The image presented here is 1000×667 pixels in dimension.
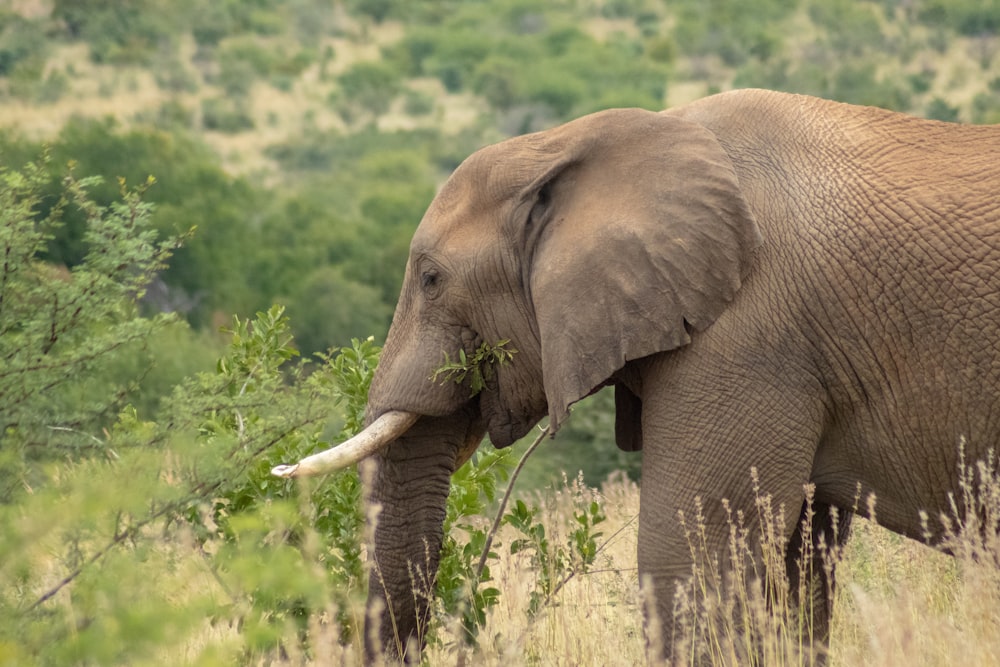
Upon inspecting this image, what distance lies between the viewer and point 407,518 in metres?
5.60

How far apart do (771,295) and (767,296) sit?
0.04 ft

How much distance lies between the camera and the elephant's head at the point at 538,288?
487 centimetres

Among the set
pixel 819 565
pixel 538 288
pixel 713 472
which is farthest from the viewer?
pixel 819 565

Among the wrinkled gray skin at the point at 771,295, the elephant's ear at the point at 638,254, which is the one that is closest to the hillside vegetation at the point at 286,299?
the wrinkled gray skin at the point at 771,295

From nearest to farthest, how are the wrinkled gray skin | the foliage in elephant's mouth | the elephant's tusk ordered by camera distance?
the wrinkled gray skin
the elephant's tusk
the foliage in elephant's mouth

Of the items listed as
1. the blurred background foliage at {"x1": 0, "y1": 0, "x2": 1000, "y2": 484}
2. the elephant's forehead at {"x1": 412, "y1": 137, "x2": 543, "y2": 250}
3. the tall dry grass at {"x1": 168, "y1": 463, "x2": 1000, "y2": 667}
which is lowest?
the tall dry grass at {"x1": 168, "y1": 463, "x2": 1000, "y2": 667}

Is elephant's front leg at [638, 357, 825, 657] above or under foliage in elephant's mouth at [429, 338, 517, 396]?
under

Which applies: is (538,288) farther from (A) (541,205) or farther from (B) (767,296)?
(B) (767,296)

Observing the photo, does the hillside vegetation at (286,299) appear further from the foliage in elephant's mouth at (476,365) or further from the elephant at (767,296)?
the foliage in elephant's mouth at (476,365)

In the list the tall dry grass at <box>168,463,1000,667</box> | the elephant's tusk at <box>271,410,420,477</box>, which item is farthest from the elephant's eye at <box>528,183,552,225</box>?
the tall dry grass at <box>168,463,1000,667</box>

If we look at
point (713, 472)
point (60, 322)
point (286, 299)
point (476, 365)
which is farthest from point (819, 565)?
point (286, 299)

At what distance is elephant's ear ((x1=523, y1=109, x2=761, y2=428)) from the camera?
4836 millimetres

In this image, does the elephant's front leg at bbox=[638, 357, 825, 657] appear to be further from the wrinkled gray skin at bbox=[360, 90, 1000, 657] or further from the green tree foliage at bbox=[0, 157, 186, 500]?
the green tree foliage at bbox=[0, 157, 186, 500]

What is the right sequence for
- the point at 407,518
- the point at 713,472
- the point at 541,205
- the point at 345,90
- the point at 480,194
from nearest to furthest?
the point at 713,472, the point at 541,205, the point at 480,194, the point at 407,518, the point at 345,90
